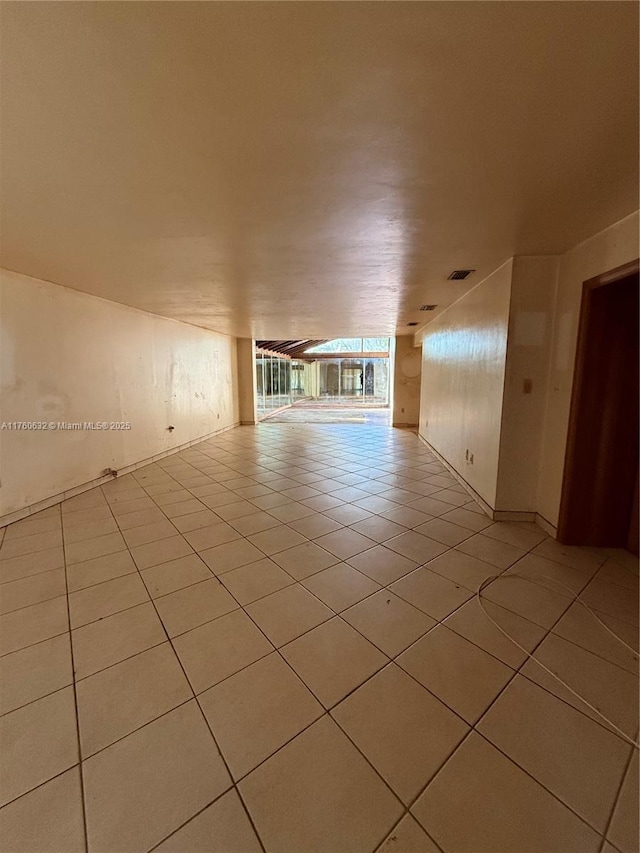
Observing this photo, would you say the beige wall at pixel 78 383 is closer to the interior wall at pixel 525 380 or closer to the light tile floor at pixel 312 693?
the light tile floor at pixel 312 693

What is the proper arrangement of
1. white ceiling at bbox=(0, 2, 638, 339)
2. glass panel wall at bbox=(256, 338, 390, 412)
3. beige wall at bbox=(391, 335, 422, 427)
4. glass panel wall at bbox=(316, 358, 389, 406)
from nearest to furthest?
white ceiling at bbox=(0, 2, 638, 339) < beige wall at bbox=(391, 335, 422, 427) < glass panel wall at bbox=(256, 338, 390, 412) < glass panel wall at bbox=(316, 358, 389, 406)

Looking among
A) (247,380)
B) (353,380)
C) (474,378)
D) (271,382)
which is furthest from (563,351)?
(353,380)

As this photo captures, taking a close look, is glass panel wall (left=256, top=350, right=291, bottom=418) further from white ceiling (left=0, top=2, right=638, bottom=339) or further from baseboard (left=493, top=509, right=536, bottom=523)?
white ceiling (left=0, top=2, right=638, bottom=339)

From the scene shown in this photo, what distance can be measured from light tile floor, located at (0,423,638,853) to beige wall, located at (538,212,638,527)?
46 centimetres

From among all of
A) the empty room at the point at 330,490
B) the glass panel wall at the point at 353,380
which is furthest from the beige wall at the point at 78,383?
the glass panel wall at the point at 353,380

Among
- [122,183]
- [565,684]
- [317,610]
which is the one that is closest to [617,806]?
[565,684]

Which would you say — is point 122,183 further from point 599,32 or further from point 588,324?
point 588,324

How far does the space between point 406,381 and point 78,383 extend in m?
6.86

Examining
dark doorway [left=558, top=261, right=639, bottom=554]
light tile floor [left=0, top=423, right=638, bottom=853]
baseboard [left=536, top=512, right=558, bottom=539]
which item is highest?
dark doorway [left=558, top=261, right=639, bottom=554]

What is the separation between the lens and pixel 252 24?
3.14ft

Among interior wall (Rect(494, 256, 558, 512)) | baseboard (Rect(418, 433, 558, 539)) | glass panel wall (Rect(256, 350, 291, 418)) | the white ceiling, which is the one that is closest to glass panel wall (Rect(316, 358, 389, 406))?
glass panel wall (Rect(256, 350, 291, 418))

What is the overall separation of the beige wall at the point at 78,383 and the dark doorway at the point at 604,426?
15.9 ft

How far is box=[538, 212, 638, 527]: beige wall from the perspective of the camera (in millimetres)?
2426

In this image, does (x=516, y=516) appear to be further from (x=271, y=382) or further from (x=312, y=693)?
(x=271, y=382)
